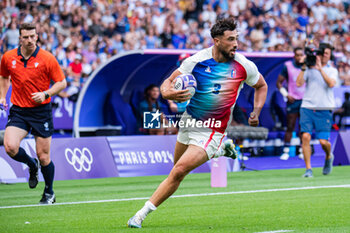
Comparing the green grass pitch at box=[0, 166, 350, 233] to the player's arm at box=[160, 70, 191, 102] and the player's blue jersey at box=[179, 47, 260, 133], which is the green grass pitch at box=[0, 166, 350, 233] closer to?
the player's blue jersey at box=[179, 47, 260, 133]

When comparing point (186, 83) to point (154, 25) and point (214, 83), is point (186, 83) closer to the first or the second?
point (214, 83)

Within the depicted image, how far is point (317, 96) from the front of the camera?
47.9 ft

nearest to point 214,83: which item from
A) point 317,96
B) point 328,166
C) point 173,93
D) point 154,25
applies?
point 173,93

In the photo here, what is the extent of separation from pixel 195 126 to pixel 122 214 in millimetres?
1864

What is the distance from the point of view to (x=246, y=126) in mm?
17656

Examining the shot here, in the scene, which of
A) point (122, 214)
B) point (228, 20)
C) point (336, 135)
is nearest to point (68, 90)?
point (336, 135)

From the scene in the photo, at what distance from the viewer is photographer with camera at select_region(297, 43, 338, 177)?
14.5m

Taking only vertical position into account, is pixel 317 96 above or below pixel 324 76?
below

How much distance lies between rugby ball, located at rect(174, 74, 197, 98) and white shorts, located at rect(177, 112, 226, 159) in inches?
16.9

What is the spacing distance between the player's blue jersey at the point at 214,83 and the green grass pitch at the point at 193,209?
1270 mm

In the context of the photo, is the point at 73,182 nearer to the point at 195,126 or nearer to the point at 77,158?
the point at 77,158

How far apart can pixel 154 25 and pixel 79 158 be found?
10574 mm

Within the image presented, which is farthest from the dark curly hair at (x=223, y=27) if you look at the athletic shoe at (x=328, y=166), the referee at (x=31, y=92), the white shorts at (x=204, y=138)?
the athletic shoe at (x=328, y=166)

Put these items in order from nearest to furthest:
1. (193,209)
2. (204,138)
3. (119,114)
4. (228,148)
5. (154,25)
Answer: (204,138) < (228,148) < (193,209) < (119,114) < (154,25)
